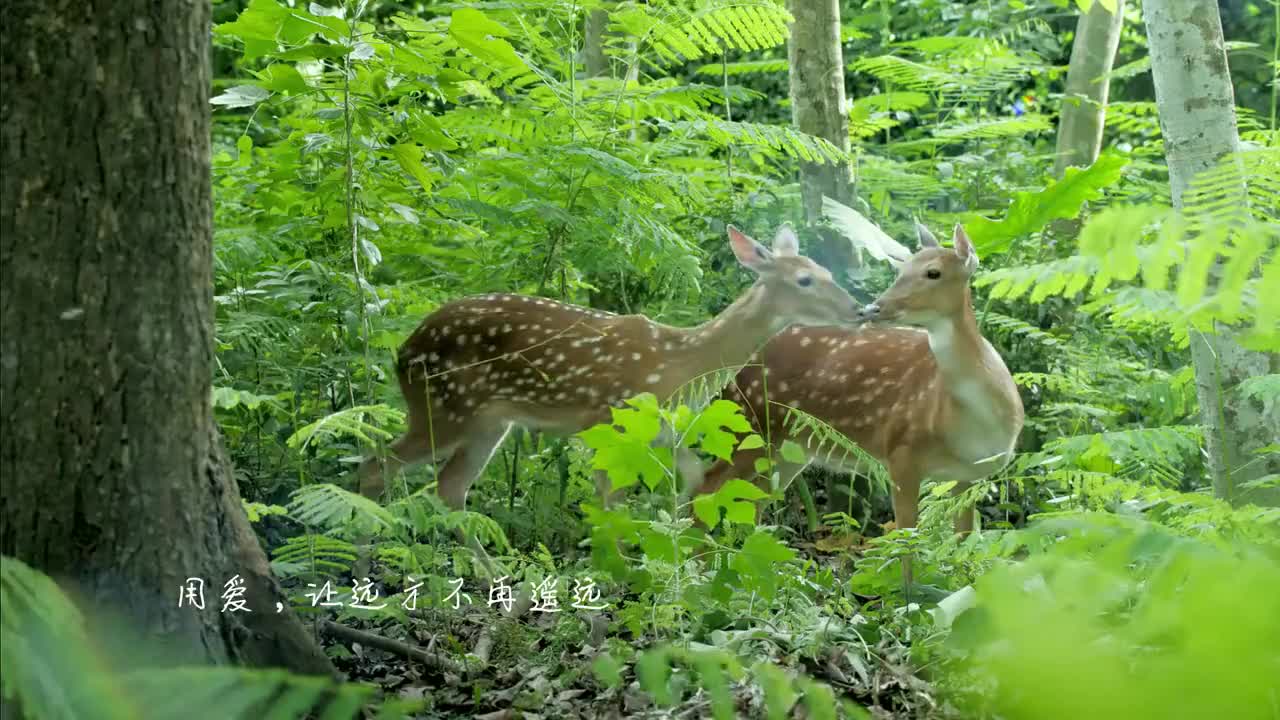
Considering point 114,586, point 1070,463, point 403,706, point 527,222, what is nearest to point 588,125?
point 527,222

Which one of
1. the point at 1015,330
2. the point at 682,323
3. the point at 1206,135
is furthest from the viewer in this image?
the point at 682,323

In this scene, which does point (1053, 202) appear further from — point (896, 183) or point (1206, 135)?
point (896, 183)

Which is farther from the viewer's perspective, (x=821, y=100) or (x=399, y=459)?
(x=821, y=100)

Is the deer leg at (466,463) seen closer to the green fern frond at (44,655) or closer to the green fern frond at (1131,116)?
the green fern frond at (44,655)

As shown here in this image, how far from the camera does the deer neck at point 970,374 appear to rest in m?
5.31

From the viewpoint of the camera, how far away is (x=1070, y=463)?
14.3 feet

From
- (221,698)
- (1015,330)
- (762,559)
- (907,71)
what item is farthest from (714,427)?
(907,71)

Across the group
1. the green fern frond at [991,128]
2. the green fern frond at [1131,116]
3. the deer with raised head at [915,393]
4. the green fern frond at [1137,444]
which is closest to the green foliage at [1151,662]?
the green fern frond at [1137,444]

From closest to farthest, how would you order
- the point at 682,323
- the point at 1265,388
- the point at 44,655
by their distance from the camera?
1. the point at 44,655
2. the point at 1265,388
3. the point at 682,323

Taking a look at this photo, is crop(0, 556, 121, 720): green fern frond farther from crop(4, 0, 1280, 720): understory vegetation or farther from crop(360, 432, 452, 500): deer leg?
crop(360, 432, 452, 500): deer leg

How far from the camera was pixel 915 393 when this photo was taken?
5.60 meters

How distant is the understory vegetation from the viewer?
1813mm

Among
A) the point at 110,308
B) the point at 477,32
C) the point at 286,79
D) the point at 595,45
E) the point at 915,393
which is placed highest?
the point at 477,32

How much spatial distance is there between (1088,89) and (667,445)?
213 inches
